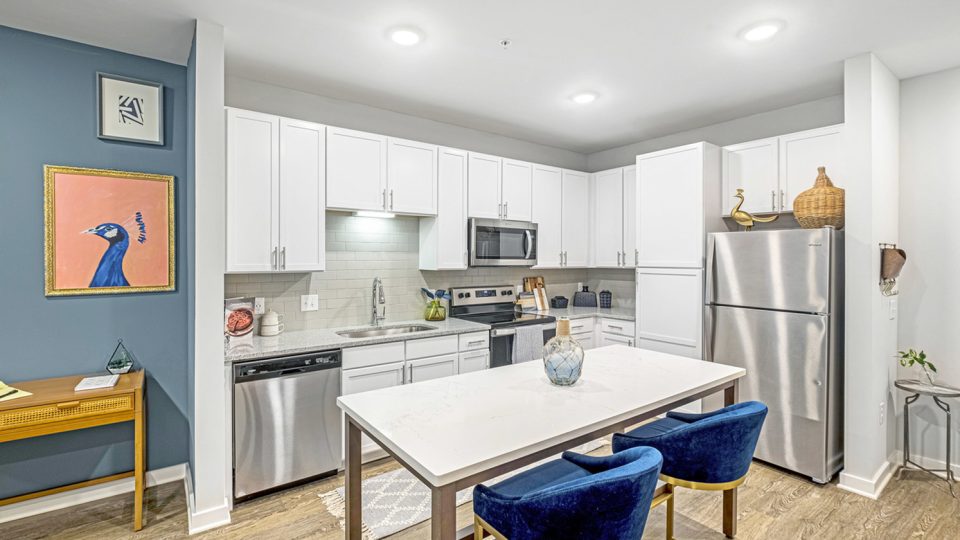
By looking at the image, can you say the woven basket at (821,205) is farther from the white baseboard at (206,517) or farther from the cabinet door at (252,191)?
the white baseboard at (206,517)

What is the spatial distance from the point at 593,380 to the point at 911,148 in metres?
2.93

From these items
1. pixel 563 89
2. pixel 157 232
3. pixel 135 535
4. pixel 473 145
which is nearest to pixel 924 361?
pixel 563 89

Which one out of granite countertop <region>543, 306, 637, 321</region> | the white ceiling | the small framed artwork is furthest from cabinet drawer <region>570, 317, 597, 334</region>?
the small framed artwork

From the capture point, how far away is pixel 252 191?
9.67ft

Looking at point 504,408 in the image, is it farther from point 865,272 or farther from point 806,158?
point 806,158

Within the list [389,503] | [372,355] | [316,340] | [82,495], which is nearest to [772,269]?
[372,355]

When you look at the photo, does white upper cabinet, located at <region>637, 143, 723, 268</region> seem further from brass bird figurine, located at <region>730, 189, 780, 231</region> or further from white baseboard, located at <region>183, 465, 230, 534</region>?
white baseboard, located at <region>183, 465, 230, 534</region>

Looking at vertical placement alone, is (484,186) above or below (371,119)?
below

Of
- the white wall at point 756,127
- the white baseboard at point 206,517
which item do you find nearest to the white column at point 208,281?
the white baseboard at point 206,517

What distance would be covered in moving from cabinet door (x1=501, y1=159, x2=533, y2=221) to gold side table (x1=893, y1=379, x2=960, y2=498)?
298 centimetres

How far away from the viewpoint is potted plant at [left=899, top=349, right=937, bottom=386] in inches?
118

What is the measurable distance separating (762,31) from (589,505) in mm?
2581

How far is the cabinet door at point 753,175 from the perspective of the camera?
11.6 ft

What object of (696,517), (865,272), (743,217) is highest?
(743,217)
